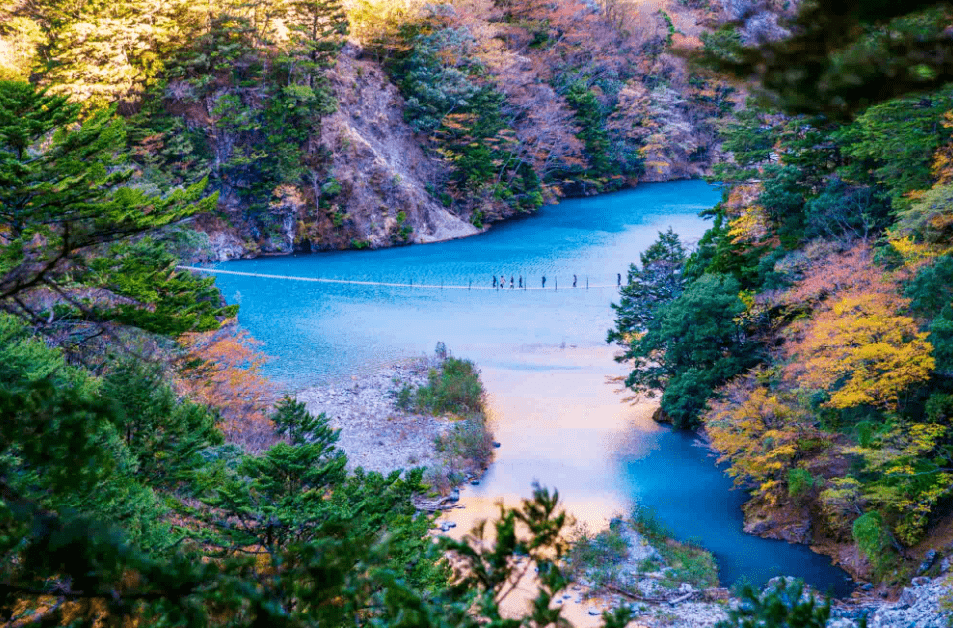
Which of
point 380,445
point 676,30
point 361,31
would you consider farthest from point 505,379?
point 676,30

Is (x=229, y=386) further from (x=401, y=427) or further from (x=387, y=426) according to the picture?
(x=401, y=427)

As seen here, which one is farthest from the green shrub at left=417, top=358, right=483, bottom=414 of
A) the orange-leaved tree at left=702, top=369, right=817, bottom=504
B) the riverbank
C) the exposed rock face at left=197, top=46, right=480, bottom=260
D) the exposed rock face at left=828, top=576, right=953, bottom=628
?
the exposed rock face at left=197, top=46, right=480, bottom=260

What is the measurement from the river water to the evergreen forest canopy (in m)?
1.23

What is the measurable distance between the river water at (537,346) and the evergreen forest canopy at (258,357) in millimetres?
1229

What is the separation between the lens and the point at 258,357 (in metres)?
16.6

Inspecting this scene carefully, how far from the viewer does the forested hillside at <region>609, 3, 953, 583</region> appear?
11.3 metres

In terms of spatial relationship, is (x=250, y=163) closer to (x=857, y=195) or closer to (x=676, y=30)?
(x=857, y=195)

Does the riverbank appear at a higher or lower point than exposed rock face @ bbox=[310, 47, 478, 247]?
lower

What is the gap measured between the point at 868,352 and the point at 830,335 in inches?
30.5

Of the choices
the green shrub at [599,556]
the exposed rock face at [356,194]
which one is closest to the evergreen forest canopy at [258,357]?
the exposed rock face at [356,194]

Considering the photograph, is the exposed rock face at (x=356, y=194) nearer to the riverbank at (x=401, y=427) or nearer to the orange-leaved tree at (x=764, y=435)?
the riverbank at (x=401, y=427)

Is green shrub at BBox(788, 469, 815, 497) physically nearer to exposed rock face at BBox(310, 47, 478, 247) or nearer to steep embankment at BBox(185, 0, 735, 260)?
steep embankment at BBox(185, 0, 735, 260)

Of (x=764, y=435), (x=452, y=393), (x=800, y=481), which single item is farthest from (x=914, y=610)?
(x=452, y=393)

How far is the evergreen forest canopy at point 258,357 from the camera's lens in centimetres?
284
